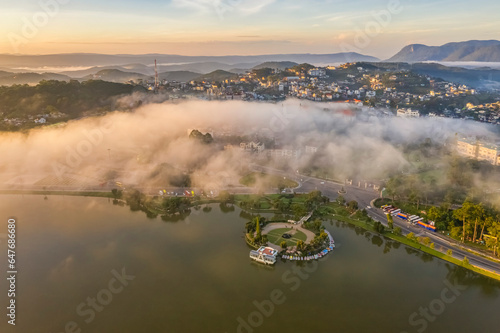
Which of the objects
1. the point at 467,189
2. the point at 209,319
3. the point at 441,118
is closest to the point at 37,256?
the point at 209,319

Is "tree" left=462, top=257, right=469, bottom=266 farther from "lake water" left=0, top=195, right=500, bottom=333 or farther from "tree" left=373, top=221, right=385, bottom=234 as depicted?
"tree" left=373, top=221, right=385, bottom=234

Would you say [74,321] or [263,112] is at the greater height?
[263,112]

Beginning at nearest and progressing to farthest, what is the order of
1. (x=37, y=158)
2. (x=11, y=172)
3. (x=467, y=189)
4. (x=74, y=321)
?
(x=74, y=321) < (x=467, y=189) < (x=11, y=172) < (x=37, y=158)

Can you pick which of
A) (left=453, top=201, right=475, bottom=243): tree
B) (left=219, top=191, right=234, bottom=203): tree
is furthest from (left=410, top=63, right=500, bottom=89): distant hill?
(left=219, top=191, right=234, bottom=203): tree

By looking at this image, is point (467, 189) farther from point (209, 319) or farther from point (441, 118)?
point (441, 118)

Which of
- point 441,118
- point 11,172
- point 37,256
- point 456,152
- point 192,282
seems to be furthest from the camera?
point 441,118

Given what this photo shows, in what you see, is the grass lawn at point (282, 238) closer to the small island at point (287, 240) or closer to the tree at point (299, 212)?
the small island at point (287, 240)

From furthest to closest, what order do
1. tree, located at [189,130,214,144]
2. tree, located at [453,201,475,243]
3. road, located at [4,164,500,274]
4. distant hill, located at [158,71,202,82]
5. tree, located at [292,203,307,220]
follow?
distant hill, located at [158,71,202,82]
tree, located at [189,130,214,144]
tree, located at [292,203,307,220]
road, located at [4,164,500,274]
tree, located at [453,201,475,243]

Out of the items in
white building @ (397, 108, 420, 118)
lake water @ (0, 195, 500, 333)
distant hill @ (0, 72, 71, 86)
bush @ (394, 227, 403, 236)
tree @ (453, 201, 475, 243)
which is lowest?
Result: lake water @ (0, 195, 500, 333)
